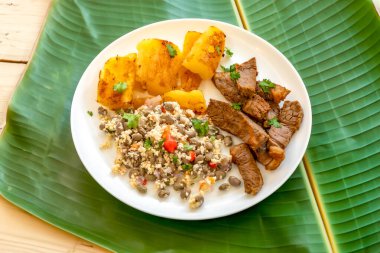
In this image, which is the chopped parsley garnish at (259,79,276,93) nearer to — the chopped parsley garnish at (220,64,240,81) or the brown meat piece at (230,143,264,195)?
the chopped parsley garnish at (220,64,240,81)

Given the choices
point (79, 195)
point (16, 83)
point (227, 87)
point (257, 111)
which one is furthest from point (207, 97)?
point (16, 83)

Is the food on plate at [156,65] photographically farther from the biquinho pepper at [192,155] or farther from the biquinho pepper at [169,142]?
the biquinho pepper at [192,155]

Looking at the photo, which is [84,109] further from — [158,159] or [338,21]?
[338,21]

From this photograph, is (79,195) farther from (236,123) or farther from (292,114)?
(292,114)

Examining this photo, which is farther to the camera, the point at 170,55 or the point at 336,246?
the point at 170,55

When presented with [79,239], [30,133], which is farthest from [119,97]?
[79,239]

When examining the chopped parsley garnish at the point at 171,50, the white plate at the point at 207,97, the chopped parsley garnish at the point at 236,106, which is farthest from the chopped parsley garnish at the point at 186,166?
the chopped parsley garnish at the point at 171,50
